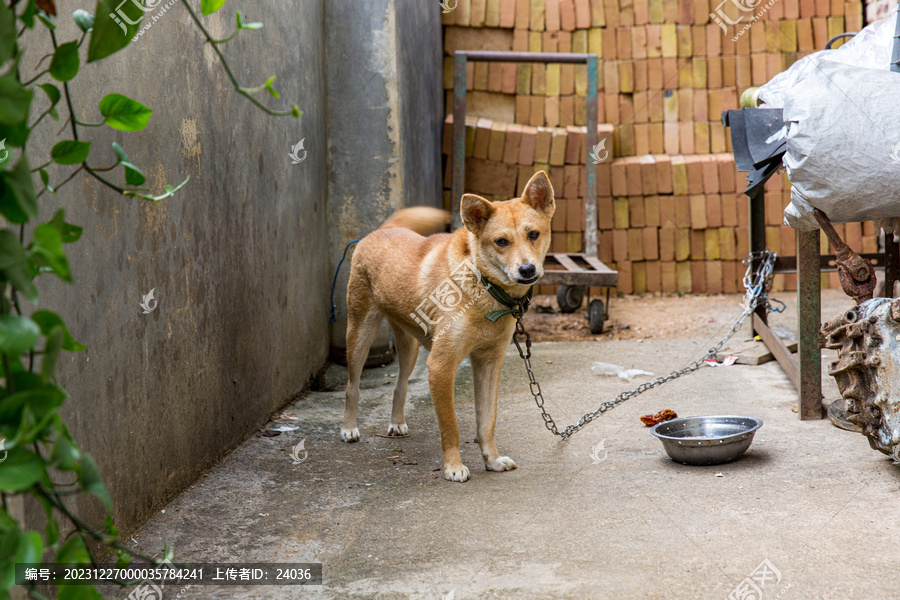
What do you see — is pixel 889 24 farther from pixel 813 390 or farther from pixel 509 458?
pixel 509 458

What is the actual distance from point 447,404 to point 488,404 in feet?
0.86

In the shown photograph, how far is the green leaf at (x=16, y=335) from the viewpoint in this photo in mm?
1050

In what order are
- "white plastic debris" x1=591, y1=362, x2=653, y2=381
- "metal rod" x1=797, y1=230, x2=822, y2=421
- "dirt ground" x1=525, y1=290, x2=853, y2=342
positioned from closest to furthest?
"metal rod" x1=797, y1=230, x2=822, y2=421
"white plastic debris" x1=591, y1=362, x2=653, y2=381
"dirt ground" x1=525, y1=290, x2=853, y2=342

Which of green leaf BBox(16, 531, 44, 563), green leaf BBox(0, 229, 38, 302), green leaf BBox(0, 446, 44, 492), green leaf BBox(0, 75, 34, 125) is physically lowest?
green leaf BBox(16, 531, 44, 563)

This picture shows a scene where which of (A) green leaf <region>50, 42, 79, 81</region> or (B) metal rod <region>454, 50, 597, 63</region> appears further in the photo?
(B) metal rod <region>454, 50, 597, 63</region>

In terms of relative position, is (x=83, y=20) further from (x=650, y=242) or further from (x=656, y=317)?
(x=650, y=242)

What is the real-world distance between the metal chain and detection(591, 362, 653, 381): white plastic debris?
0.18 metres

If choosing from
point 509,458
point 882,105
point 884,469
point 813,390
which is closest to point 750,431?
point 884,469

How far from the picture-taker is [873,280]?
356cm

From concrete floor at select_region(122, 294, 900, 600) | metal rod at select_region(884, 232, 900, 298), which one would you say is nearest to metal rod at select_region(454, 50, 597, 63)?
metal rod at select_region(884, 232, 900, 298)

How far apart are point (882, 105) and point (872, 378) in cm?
127

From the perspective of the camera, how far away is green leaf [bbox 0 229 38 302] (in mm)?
1071

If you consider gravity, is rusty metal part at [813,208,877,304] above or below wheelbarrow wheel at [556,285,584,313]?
above

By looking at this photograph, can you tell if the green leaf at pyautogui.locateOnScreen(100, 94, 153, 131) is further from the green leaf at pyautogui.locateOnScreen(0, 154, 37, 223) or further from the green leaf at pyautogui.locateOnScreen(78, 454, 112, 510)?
the green leaf at pyautogui.locateOnScreen(78, 454, 112, 510)
